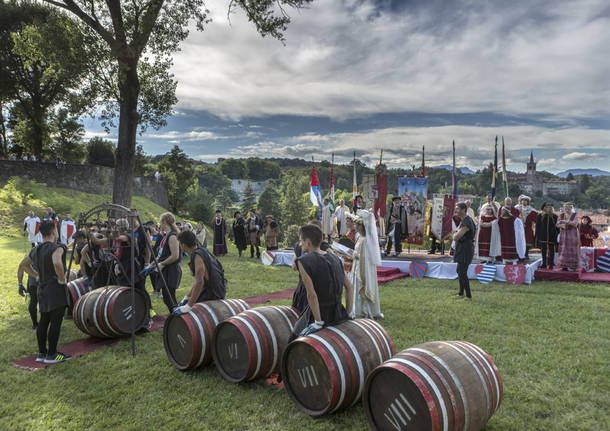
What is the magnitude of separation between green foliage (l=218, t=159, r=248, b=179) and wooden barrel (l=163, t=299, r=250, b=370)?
554 ft

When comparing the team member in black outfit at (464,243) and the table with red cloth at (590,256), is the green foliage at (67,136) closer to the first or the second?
the team member in black outfit at (464,243)

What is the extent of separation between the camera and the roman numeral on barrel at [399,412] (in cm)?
315

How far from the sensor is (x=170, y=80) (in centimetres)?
1738

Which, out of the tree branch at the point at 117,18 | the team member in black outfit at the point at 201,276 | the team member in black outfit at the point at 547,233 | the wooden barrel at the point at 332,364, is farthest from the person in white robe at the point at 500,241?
the tree branch at the point at 117,18

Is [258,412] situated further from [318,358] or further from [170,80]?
[170,80]

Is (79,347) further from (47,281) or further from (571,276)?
(571,276)

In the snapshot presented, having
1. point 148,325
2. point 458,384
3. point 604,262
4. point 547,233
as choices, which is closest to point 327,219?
point 547,233

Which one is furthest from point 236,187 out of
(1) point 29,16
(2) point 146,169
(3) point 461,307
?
(3) point 461,307

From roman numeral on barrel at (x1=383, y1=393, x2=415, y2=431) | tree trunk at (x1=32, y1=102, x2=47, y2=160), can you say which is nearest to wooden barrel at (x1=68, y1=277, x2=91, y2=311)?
roman numeral on barrel at (x1=383, y1=393, x2=415, y2=431)

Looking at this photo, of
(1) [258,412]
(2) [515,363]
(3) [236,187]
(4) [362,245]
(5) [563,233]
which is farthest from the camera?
(3) [236,187]

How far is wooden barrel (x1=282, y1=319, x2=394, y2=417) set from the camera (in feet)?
12.1

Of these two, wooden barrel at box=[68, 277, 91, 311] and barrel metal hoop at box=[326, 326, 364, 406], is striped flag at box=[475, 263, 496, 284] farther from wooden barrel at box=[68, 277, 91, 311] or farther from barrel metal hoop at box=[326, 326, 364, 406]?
wooden barrel at box=[68, 277, 91, 311]

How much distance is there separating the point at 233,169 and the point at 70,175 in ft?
459

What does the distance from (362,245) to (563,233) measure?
24.6 feet
